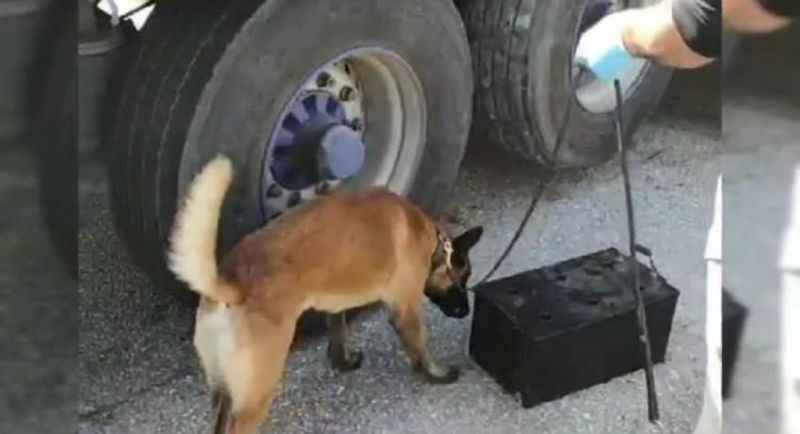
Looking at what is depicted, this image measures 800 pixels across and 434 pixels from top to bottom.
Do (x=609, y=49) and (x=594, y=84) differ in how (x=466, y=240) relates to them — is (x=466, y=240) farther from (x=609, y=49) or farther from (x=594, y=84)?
(x=609, y=49)

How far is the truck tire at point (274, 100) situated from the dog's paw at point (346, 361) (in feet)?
0.86

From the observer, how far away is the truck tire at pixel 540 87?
6.76ft

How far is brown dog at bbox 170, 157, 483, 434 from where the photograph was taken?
5.61 feet

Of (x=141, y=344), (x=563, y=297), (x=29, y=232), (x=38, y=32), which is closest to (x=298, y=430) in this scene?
(x=141, y=344)

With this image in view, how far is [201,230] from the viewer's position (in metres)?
1.67

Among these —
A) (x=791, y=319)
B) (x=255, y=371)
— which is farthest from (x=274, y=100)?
(x=791, y=319)

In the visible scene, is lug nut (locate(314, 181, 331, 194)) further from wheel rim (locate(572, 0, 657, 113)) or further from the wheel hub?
wheel rim (locate(572, 0, 657, 113))

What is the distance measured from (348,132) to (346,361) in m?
0.39

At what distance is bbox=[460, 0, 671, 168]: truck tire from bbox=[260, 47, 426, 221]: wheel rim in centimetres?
16

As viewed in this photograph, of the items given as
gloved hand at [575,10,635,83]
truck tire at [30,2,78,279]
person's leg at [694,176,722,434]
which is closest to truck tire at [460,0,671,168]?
gloved hand at [575,10,635,83]

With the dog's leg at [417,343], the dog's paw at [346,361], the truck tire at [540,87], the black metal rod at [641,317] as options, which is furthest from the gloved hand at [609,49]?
the dog's paw at [346,361]

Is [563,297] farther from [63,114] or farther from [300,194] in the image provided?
[63,114]

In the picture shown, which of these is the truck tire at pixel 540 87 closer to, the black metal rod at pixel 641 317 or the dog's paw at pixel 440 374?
the black metal rod at pixel 641 317

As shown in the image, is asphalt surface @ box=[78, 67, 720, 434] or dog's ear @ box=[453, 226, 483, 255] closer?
asphalt surface @ box=[78, 67, 720, 434]
